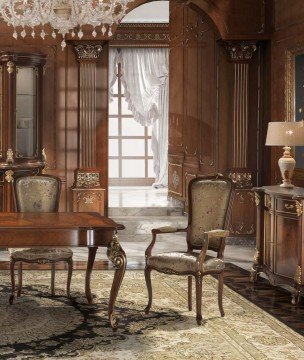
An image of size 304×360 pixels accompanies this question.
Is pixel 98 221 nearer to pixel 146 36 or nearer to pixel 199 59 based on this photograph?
pixel 199 59

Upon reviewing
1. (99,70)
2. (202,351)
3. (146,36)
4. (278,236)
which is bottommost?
(202,351)

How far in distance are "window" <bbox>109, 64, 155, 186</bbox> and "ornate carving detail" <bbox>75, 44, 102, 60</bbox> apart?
204 inches

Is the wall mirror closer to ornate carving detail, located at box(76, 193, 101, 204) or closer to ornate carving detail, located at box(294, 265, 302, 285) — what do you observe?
ornate carving detail, located at box(294, 265, 302, 285)

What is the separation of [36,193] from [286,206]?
200 centimetres

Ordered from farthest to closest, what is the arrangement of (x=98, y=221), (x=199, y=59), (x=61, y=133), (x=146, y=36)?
(x=146, y=36) → (x=199, y=59) → (x=61, y=133) → (x=98, y=221)

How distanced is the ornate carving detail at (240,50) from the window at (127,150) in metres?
5.27

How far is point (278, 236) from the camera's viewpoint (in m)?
6.53

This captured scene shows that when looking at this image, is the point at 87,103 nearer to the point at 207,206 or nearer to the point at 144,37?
the point at 207,206

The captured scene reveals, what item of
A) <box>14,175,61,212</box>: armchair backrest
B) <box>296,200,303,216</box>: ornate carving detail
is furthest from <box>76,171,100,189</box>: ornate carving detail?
<box>296,200,303,216</box>: ornate carving detail

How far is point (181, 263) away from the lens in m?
5.50

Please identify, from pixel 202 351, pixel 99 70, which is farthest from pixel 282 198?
pixel 99 70

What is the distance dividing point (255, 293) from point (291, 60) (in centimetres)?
278

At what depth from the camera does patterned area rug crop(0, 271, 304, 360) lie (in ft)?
15.2

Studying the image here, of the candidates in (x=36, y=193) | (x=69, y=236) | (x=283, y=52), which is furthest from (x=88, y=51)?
(x=69, y=236)
